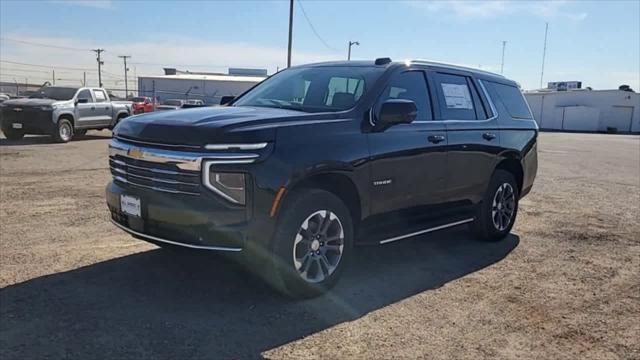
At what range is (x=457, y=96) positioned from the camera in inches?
237

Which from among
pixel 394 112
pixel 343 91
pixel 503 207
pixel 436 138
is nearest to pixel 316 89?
pixel 343 91

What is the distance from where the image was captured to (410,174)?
5.18 m

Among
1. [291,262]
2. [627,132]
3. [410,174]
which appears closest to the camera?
[291,262]

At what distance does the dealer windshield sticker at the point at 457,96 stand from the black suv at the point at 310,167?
0.02 m

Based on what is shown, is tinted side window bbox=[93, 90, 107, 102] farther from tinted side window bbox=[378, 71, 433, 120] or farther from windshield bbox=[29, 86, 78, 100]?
tinted side window bbox=[378, 71, 433, 120]

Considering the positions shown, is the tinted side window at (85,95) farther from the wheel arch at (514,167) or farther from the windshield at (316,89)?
the wheel arch at (514,167)

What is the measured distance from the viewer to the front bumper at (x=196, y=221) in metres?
3.93

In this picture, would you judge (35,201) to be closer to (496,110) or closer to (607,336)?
(496,110)

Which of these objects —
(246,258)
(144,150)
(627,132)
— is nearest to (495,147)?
(246,258)

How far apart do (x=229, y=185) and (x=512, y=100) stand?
4.60 metres

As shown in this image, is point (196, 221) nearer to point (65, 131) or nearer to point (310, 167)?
point (310, 167)

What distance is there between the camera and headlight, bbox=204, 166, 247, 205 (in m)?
3.94

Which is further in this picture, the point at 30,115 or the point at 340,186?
the point at 30,115

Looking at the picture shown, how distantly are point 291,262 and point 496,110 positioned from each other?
3.68 metres
